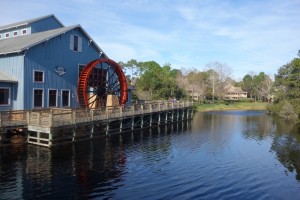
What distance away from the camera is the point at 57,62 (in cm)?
2788

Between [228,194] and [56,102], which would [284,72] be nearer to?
[56,102]

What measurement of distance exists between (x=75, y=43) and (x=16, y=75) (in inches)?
264

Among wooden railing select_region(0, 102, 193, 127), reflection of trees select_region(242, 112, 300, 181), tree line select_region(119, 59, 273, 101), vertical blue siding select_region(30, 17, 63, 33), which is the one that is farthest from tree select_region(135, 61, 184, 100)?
wooden railing select_region(0, 102, 193, 127)

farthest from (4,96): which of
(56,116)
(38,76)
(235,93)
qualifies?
(235,93)

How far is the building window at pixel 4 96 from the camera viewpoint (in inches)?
945

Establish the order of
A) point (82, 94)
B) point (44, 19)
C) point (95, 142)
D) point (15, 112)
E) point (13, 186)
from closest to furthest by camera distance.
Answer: point (13, 186)
point (15, 112)
point (95, 142)
point (82, 94)
point (44, 19)

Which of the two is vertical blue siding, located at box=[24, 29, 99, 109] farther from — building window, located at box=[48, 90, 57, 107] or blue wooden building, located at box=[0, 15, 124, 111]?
building window, located at box=[48, 90, 57, 107]

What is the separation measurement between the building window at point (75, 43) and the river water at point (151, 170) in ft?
28.7

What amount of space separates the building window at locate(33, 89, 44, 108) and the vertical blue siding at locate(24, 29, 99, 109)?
0.37 meters

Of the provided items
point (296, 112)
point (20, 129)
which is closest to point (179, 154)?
point (20, 129)

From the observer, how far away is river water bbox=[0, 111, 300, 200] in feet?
47.3

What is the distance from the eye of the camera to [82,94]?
96.1ft

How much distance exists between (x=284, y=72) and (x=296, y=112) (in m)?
12.5

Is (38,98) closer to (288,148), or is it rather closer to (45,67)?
(45,67)
